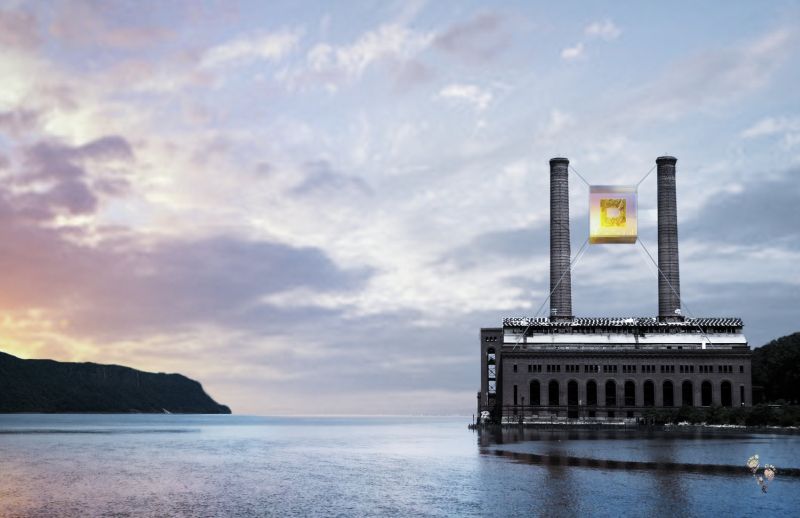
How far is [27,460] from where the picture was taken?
117 meters

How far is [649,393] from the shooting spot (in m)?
197

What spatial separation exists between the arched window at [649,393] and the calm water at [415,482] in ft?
207

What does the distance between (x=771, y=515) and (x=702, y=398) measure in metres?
145

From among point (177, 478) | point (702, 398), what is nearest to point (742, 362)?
point (702, 398)

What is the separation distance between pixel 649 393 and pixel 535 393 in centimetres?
2480

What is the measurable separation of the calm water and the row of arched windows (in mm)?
63391

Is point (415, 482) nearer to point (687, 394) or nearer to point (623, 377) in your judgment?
point (623, 377)

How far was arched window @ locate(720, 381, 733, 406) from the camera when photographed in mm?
194000

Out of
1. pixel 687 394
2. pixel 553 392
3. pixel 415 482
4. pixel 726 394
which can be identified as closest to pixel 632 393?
pixel 687 394

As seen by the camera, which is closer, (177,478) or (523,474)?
(523,474)

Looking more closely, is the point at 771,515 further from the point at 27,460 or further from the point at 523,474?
the point at 27,460

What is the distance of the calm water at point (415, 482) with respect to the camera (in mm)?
63219

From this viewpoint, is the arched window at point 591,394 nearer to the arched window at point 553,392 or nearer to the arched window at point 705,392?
the arched window at point 553,392

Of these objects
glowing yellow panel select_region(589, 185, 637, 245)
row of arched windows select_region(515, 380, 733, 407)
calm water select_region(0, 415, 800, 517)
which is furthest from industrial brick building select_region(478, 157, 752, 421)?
calm water select_region(0, 415, 800, 517)
